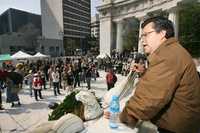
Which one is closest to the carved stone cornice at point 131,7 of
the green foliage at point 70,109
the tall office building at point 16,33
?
the green foliage at point 70,109

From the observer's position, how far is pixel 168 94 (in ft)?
5.71

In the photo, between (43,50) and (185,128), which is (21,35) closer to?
(43,50)

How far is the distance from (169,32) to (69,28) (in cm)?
11692

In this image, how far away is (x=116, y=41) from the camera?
52.2 meters

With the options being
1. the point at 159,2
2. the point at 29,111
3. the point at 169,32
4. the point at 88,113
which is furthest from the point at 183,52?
the point at 159,2

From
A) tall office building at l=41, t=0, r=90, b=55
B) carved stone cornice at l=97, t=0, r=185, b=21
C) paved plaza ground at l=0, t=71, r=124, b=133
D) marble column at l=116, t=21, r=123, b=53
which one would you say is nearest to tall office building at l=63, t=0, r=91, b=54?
tall office building at l=41, t=0, r=90, b=55

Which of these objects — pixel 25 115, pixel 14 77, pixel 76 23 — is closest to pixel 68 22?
pixel 76 23

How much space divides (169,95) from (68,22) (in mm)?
116394

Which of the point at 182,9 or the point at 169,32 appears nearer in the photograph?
the point at 169,32

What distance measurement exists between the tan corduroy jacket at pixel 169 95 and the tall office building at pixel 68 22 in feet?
251

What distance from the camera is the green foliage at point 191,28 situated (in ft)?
87.5

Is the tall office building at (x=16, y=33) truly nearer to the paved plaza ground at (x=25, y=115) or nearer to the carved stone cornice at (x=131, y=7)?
the carved stone cornice at (x=131, y=7)

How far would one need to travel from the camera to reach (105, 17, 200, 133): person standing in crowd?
5.69 ft

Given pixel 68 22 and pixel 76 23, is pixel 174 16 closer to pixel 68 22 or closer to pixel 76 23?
A: pixel 68 22
